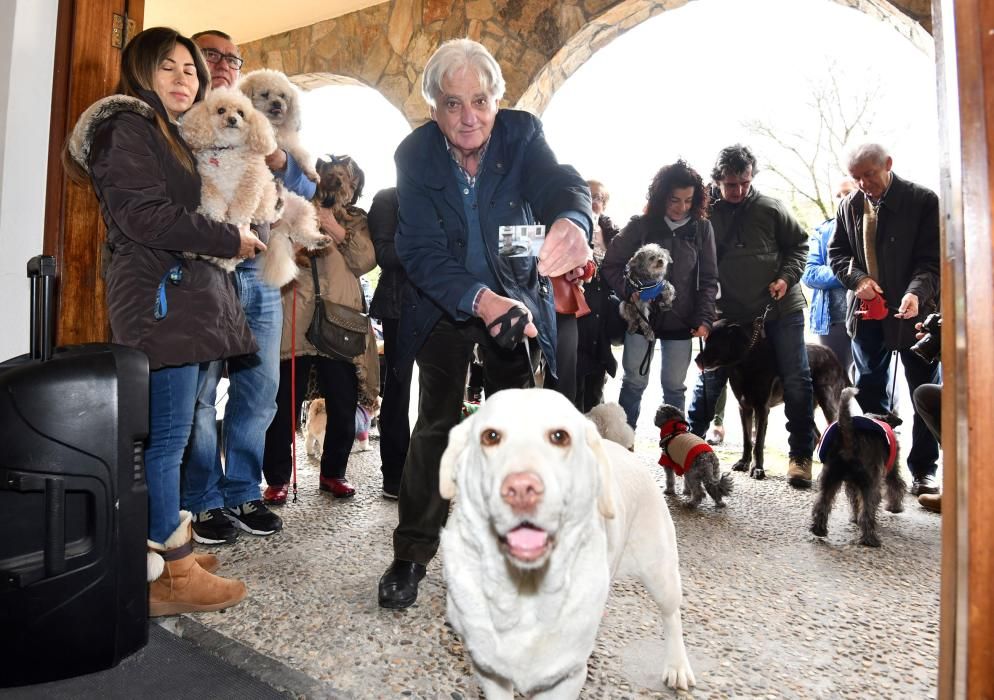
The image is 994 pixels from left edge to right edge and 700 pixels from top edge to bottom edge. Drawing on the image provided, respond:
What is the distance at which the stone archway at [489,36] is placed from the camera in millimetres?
4547

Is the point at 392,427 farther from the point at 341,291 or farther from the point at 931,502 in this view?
the point at 931,502

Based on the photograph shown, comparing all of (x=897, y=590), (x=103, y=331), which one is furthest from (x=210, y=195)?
(x=897, y=590)

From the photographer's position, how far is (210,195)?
2.42 m

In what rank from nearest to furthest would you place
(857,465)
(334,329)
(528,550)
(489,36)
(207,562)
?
(528,550) → (207,562) → (857,465) → (334,329) → (489,36)

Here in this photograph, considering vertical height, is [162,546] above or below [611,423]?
below

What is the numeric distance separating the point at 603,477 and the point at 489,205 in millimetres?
1135

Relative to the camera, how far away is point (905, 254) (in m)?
3.74

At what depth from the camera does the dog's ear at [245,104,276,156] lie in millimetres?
2619

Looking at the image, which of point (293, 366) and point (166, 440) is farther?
point (293, 366)

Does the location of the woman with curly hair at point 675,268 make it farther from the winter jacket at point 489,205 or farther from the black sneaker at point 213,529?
the black sneaker at point 213,529

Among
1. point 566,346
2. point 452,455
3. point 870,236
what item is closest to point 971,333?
point 452,455

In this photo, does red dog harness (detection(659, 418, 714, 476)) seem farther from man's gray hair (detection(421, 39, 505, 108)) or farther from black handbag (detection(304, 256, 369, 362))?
man's gray hair (detection(421, 39, 505, 108))

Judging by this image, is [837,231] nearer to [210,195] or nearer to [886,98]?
[210,195]

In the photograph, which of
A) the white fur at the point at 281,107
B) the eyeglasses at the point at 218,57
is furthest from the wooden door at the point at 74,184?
the white fur at the point at 281,107
